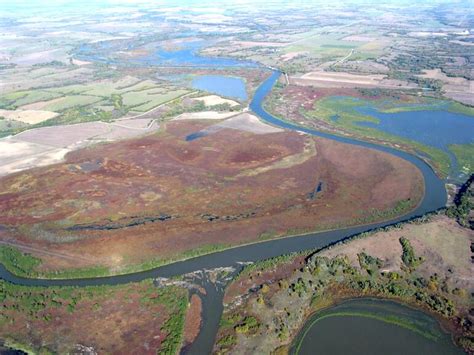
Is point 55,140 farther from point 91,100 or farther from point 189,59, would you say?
point 189,59

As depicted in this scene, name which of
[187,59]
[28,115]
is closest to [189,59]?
[187,59]

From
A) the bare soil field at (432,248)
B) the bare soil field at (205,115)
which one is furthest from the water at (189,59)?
the bare soil field at (432,248)

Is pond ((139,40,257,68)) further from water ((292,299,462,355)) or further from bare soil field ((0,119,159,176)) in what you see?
water ((292,299,462,355))

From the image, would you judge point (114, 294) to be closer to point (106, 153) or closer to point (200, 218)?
point (200, 218)

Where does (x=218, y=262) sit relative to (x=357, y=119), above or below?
above

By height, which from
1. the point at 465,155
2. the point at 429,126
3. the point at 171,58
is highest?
the point at 465,155

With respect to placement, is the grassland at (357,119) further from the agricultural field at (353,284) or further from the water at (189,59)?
the water at (189,59)
